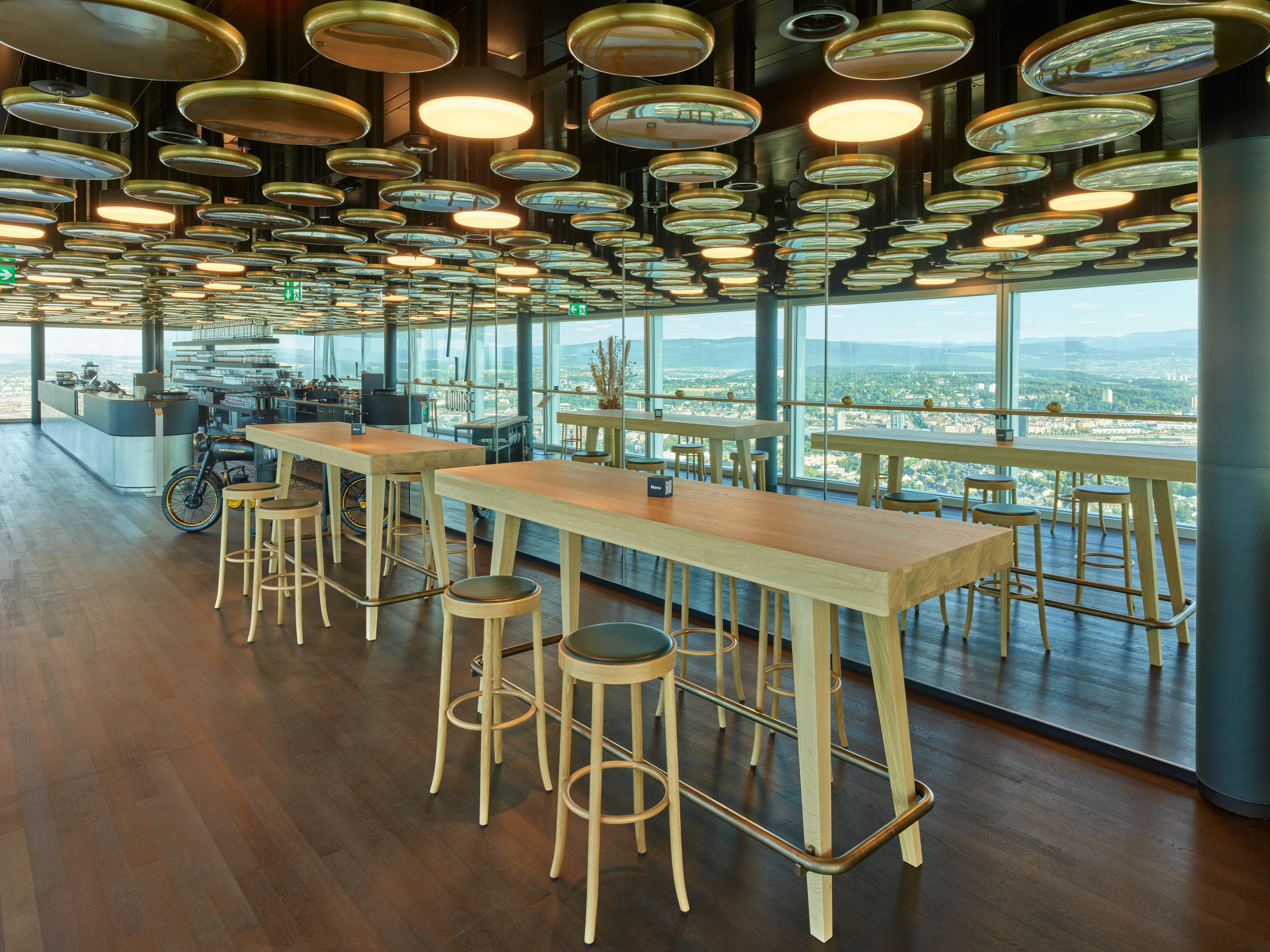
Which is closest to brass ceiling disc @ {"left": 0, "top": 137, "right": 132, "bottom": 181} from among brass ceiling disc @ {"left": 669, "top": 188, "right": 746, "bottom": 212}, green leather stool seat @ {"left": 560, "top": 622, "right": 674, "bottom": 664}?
brass ceiling disc @ {"left": 669, "top": 188, "right": 746, "bottom": 212}

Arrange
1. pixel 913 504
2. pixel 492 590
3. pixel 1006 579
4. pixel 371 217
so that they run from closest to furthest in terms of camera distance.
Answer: pixel 492 590 → pixel 1006 579 → pixel 913 504 → pixel 371 217

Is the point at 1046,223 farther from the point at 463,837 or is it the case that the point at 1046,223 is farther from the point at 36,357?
the point at 36,357

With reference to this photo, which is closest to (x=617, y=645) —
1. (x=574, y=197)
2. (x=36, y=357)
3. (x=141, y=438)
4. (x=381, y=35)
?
(x=381, y=35)

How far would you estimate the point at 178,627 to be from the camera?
189 inches

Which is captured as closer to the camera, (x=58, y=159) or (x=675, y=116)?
(x=675, y=116)

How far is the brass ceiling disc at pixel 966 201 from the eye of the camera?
4246 millimetres

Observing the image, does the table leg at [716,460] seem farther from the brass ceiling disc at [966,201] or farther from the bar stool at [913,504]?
the brass ceiling disc at [966,201]

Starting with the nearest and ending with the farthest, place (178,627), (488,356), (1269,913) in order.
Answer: (1269,913) < (178,627) < (488,356)

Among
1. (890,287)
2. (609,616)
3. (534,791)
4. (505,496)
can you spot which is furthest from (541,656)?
(890,287)

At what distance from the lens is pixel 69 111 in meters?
2.87

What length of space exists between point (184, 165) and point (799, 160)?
3898 millimetres

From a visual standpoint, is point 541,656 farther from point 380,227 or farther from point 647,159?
point 380,227

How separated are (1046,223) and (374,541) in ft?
15.5

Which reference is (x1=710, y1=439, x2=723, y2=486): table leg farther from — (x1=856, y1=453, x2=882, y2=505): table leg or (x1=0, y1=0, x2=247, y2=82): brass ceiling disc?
(x1=0, y1=0, x2=247, y2=82): brass ceiling disc
